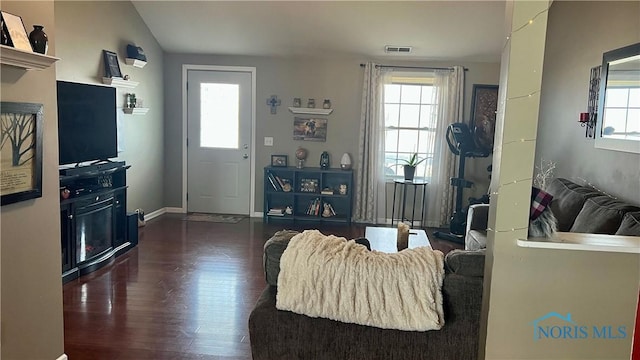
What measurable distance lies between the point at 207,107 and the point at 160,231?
1.87m

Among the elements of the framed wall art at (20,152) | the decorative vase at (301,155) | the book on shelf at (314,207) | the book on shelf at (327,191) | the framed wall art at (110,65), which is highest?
the framed wall art at (110,65)

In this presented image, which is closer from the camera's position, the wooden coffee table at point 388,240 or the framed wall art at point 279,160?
the wooden coffee table at point 388,240

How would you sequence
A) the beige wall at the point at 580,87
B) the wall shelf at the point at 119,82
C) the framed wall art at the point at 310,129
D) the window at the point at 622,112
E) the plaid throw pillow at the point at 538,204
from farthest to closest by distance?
the framed wall art at the point at 310,129, the wall shelf at the point at 119,82, the beige wall at the point at 580,87, the window at the point at 622,112, the plaid throw pillow at the point at 538,204

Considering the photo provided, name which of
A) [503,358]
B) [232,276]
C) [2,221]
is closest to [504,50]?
[503,358]

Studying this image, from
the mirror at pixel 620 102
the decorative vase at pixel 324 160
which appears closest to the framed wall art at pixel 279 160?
the decorative vase at pixel 324 160

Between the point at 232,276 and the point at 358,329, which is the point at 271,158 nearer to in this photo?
the point at 232,276

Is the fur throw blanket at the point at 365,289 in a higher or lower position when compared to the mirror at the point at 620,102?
lower

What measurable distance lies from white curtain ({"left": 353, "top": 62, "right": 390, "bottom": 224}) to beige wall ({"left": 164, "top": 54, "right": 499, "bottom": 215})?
13 cm

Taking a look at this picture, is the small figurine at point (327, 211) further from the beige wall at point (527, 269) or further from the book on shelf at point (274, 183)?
the beige wall at point (527, 269)

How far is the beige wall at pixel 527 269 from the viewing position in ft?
6.30

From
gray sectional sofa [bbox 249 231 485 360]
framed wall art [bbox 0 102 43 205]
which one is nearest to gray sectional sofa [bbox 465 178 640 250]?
gray sectional sofa [bbox 249 231 485 360]

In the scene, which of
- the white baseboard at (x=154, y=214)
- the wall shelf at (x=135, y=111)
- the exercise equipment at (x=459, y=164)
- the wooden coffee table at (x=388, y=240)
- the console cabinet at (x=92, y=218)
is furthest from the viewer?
the white baseboard at (x=154, y=214)

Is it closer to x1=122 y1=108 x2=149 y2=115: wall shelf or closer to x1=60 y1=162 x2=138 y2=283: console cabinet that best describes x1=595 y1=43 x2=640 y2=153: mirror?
x1=60 y1=162 x2=138 y2=283: console cabinet

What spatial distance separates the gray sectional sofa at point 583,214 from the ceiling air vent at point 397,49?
8.04 ft
